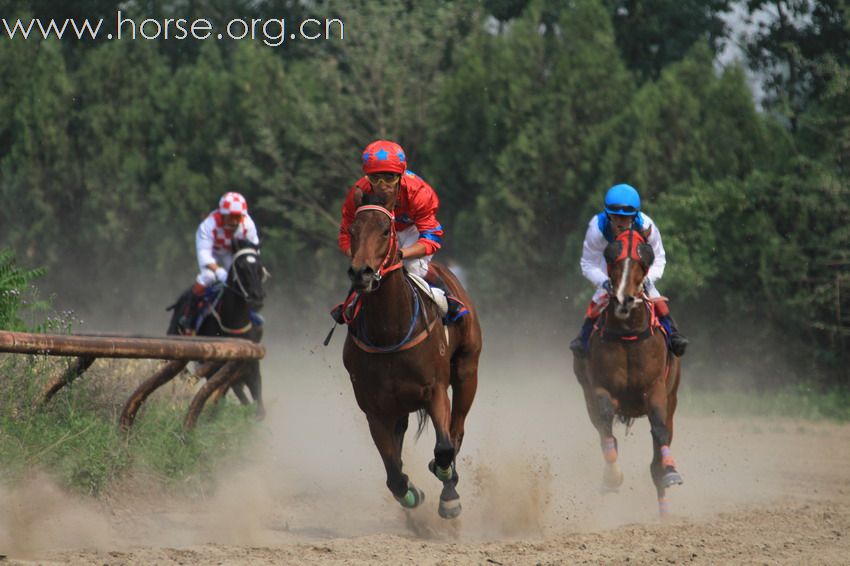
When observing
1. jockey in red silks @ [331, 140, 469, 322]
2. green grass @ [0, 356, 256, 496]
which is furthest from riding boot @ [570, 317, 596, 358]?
green grass @ [0, 356, 256, 496]

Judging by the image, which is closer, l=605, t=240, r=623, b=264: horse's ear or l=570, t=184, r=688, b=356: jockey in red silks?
l=605, t=240, r=623, b=264: horse's ear

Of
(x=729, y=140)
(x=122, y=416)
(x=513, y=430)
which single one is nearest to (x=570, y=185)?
(x=729, y=140)

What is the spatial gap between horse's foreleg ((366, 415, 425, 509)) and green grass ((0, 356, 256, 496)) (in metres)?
1.80

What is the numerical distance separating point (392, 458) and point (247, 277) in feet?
18.9

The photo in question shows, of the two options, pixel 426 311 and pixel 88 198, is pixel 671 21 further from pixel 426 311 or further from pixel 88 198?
pixel 426 311

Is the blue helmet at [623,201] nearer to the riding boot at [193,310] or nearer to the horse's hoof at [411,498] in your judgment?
the horse's hoof at [411,498]

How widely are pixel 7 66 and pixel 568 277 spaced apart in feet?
54.5

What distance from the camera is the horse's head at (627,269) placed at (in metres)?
9.52

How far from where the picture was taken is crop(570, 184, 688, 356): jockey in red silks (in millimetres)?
9938

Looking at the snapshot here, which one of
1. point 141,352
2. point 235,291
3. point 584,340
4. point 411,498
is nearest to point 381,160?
point 141,352

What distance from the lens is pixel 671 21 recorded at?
30688mm

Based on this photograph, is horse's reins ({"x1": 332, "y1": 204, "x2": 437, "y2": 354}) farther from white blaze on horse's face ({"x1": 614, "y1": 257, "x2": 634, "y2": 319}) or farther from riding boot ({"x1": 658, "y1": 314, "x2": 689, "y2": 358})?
riding boot ({"x1": 658, "y1": 314, "x2": 689, "y2": 358})

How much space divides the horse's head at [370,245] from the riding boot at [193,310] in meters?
6.67

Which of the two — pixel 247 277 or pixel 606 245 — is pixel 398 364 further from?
pixel 247 277
